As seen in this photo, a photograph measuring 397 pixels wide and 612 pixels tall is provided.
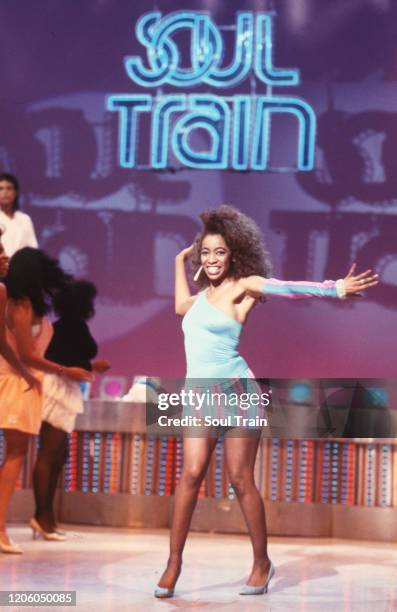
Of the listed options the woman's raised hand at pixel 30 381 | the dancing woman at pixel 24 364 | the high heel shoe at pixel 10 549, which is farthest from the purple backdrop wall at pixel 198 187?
the high heel shoe at pixel 10 549

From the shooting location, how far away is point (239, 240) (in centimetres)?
453

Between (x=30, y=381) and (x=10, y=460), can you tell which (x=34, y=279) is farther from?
(x=10, y=460)

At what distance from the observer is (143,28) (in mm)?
8336

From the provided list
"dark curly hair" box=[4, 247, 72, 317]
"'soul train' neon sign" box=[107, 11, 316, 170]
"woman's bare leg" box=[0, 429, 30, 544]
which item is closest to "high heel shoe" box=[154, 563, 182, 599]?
"woman's bare leg" box=[0, 429, 30, 544]

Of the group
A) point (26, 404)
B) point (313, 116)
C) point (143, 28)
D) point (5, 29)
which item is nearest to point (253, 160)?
point (313, 116)

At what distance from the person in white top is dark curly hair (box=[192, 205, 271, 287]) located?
3.56 meters

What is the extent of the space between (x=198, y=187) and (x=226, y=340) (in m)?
3.96

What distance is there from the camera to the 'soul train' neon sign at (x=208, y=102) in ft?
26.7

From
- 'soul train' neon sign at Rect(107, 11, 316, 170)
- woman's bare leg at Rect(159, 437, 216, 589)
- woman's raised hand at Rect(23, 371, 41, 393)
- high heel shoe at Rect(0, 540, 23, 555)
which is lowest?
high heel shoe at Rect(0, 540, 23, 555)

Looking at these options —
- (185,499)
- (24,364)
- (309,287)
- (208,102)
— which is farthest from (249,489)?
(208,102)

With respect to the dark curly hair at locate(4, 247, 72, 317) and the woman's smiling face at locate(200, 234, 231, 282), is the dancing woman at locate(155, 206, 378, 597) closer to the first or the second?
the woman's smiling face at locate(200, 234, 231, 282)

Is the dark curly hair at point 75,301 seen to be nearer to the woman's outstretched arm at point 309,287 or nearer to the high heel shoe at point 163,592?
the woman's outstretched arm at point 309,287

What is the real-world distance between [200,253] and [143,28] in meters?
4.18

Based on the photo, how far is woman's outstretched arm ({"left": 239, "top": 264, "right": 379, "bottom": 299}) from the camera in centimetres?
408
